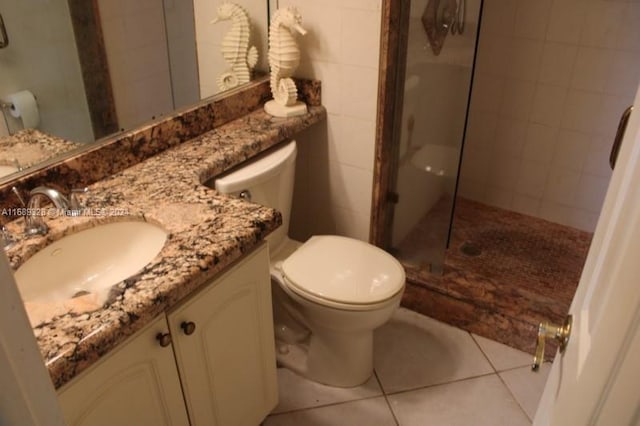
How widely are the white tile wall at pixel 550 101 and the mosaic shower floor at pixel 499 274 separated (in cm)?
16

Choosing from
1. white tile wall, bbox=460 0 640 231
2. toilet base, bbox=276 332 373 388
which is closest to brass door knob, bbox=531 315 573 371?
toilet base, bbox=276 332 373 388

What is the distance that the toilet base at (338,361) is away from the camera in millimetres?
1833

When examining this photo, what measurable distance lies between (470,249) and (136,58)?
1711 mm

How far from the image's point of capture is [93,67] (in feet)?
4.74

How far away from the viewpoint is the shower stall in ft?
6.66

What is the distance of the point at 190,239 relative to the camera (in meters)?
1.20

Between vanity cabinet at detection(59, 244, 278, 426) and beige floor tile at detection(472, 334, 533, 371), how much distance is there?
0.89 meters

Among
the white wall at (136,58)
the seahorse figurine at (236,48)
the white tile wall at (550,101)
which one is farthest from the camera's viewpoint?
the white tile wall at (550,101)

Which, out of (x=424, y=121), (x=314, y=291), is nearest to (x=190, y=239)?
(x=314, y=291)

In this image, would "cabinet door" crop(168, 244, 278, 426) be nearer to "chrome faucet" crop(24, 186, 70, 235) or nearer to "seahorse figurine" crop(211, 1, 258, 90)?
"chrome faucet" crop(24, 186, 70, 235)

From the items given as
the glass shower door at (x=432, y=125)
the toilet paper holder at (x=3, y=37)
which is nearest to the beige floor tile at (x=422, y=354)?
the glass shower door at (x=432, y=125)

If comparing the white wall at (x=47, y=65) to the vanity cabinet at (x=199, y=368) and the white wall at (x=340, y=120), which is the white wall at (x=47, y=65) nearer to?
the vanity cabinet at (x=199, y=368)

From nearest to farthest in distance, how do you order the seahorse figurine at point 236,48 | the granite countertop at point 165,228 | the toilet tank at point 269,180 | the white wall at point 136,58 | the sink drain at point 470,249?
the granite countertop at point 165,228 → the white wall at point 136,58 → the toilet tank at point 269,180 → the seahorse figurine at point 236,48 → the sink drain at point 470,249

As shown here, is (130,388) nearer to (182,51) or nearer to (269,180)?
(269,180)
